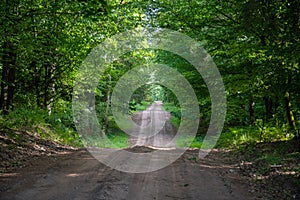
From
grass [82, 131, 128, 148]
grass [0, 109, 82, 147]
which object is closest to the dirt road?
grass [0, 109, 82, 147]

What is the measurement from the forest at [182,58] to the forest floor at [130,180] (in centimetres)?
78

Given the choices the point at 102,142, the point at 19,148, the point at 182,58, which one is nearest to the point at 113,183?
the point at 19,148

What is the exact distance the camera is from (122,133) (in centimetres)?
3034

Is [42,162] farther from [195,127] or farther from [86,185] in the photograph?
[195,127]

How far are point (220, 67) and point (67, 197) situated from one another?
33.9ft

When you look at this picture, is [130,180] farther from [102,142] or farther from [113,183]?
[102,142]

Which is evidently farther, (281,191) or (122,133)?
(122,133)

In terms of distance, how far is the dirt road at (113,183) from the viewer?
238 inches

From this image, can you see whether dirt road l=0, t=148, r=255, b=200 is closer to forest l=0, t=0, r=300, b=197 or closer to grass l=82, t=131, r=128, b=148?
forest l=0, t=0, r=300, b=197

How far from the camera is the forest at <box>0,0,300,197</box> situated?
27.9 ft

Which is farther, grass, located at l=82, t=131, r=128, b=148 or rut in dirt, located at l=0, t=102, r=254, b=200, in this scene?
grass, located at l=82, t=131, r=128, b=148

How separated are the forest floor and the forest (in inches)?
30.6

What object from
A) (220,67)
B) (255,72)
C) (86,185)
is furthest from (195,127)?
(86,185)

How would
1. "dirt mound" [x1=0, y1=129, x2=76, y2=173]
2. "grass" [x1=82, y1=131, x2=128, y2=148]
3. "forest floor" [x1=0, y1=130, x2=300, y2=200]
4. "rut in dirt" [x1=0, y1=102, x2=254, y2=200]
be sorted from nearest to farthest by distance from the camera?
"rut in dirt" [x1=0, y1=102, x2=254, y2=200] < "forest floor" [x1=0, y1=130, x2=300, y2=200] < "dirt mound" [x1=0, y1=129, x2=76, y2=173] < "grass" [x1=82, y1=131, x2=128, y2=148]
